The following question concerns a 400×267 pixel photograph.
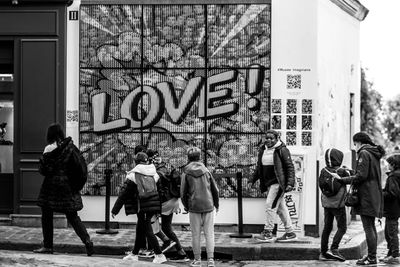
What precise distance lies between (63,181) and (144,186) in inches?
43.8

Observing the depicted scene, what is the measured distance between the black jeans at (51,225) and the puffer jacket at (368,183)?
370 centimetres

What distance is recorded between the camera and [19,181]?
1542 cm

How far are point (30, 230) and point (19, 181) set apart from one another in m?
0.96

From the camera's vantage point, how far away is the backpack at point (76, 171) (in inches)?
487

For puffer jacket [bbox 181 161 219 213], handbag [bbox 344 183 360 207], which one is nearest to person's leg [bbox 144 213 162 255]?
puffer jacket [bbox 181 161 219 213]

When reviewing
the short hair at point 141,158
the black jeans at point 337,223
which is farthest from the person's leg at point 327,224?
the short hair at point 141,158

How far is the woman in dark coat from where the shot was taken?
40.6ft

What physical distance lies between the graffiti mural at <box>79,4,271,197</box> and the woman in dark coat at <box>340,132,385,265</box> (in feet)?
9.39

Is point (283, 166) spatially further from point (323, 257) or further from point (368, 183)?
point (368, 183)

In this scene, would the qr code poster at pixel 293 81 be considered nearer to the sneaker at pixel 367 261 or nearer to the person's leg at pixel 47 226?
the sneaker at pixel 367 261

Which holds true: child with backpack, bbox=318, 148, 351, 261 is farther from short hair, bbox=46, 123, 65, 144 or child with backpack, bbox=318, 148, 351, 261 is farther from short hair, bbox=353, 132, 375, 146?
short hair, bbox=46, 123, 65, 144

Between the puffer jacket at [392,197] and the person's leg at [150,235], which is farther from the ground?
the puffer jacket at [392,197]

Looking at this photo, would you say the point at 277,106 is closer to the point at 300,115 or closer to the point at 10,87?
the point at 300,115

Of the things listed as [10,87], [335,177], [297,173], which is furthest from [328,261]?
[10,87]
